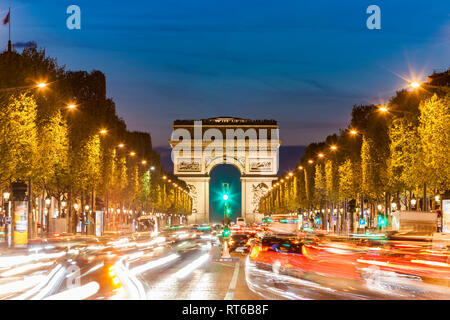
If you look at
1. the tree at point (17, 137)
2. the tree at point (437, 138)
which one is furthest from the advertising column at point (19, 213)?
the tree at point (437, 138)

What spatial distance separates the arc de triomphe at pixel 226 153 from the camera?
152375mm

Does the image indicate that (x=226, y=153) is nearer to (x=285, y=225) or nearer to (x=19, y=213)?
(x=285, y=225)

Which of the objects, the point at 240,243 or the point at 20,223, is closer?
the point at 20,223

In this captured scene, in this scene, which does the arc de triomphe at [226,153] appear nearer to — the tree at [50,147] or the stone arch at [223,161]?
the stone arch at [223,161]

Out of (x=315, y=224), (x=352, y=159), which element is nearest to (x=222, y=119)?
(x=315, y=224)

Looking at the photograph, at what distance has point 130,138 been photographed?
97.8m

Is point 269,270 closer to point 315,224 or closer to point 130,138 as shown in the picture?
point 130,138

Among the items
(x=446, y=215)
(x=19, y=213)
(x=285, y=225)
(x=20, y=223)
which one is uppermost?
(x=19, y=213)

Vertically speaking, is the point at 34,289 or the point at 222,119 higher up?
the point at 222,119

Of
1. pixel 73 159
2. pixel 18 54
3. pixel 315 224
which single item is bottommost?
pixel 315 224

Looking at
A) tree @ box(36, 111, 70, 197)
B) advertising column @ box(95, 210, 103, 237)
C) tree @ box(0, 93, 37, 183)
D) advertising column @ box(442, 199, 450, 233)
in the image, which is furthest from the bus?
tree @ box(0, 93, 37, 183)

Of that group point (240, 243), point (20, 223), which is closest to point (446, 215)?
point (240, 243)

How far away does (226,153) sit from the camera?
156000 mm
